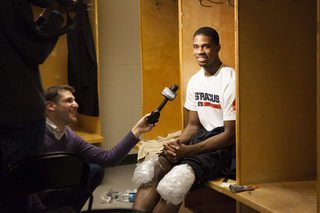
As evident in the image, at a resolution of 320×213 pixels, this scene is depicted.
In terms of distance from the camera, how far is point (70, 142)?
2.25 m

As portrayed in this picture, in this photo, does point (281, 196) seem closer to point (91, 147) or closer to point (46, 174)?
point (91, 147)

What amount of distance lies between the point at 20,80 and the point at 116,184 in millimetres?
2446

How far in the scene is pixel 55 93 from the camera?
234 centimetres

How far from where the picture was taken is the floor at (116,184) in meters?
3.02

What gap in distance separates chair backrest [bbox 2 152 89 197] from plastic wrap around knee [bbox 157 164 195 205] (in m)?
1.04

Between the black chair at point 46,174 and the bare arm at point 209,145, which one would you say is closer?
the black chair at point 46,174

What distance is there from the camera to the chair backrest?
1.21m

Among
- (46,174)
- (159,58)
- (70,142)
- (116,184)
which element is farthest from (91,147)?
(159,58)

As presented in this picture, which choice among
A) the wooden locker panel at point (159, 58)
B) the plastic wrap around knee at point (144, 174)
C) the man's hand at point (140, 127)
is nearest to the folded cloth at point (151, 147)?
the wooden locker panel at point (159, 58)

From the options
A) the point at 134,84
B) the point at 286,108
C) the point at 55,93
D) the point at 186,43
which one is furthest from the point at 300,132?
the point at 134,84

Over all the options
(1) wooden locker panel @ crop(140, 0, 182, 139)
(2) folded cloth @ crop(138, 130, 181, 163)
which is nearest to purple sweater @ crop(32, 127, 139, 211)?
(2) folded cloth @ crop(138, 130, 181, 163)

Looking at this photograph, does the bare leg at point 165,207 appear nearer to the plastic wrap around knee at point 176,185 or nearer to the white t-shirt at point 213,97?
the plastic wrap around knee at point 176,185

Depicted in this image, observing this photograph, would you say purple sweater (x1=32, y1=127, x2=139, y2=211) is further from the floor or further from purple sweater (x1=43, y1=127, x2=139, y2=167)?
the floor

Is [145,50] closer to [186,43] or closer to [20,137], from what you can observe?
[186,43]
